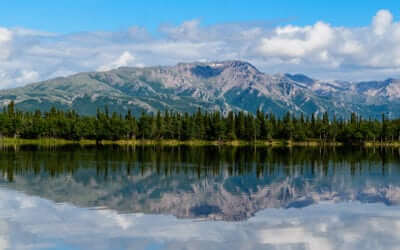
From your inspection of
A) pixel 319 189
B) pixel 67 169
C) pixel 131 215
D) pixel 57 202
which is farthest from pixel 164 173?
pixel 131 215

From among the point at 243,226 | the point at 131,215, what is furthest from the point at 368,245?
the point at 131,215

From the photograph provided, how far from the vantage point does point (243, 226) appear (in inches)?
1505

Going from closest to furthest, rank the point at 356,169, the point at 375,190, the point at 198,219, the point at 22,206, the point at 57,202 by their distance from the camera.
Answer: the point at 198,219, the point at 22,206, the point at 57,202, the point at 375,190, the point at 356,169

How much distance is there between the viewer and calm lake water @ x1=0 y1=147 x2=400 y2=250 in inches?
1305

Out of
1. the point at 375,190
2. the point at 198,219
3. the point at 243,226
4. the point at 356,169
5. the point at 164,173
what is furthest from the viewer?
the point at 356,169

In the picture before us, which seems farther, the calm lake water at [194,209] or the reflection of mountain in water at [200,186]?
the reflection of mountain in water at [200,186]

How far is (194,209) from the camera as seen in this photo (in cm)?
4628

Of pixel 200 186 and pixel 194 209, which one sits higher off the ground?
pixel 194 209

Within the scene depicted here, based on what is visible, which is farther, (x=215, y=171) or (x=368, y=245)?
(x=215, y=171)

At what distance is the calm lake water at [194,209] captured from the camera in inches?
1305

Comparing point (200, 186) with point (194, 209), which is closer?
point (194, 209)

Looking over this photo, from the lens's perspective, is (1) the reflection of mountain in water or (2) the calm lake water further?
(1) the reflection of mountain in water

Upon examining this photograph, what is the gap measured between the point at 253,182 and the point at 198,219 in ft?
90.8

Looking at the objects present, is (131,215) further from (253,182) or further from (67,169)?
(67,169)
